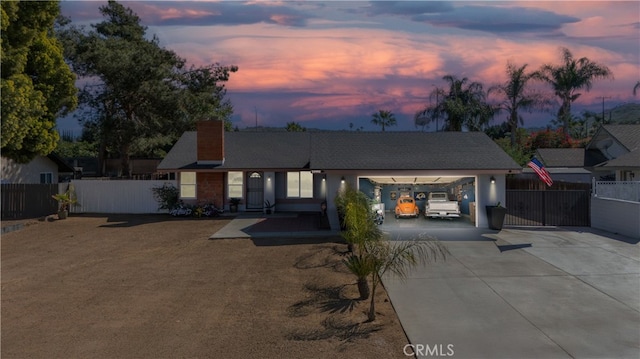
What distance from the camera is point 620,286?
453 inches

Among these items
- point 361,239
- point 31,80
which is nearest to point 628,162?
point 361,239

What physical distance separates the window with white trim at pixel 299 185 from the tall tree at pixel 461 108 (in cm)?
3344

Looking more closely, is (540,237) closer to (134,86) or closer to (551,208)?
(551,208)

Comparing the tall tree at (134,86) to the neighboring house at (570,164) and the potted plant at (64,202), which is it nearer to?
the potted plant at (64,202)

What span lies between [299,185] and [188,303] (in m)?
17.5

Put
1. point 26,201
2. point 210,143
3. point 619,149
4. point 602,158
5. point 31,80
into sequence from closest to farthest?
point 31,80, point 26,201, point 210,143, point 619,149, point 602,158

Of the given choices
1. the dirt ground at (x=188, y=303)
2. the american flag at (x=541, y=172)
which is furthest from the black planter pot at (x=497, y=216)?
the dirt ground at (x=188, y=303)

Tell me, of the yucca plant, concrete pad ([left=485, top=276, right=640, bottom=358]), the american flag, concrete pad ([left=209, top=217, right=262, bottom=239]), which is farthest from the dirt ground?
the american flag

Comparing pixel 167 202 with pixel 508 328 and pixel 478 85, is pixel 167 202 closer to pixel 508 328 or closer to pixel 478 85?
pixel 508 328

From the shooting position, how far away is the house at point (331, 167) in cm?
1989

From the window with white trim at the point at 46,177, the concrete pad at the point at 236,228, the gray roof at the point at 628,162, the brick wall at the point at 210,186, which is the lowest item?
the concrete pad at the point at 236,228

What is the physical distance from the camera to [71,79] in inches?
1019

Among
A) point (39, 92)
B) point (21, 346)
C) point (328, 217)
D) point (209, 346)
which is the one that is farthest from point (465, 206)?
point (39, 92)

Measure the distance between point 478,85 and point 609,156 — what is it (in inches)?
842
